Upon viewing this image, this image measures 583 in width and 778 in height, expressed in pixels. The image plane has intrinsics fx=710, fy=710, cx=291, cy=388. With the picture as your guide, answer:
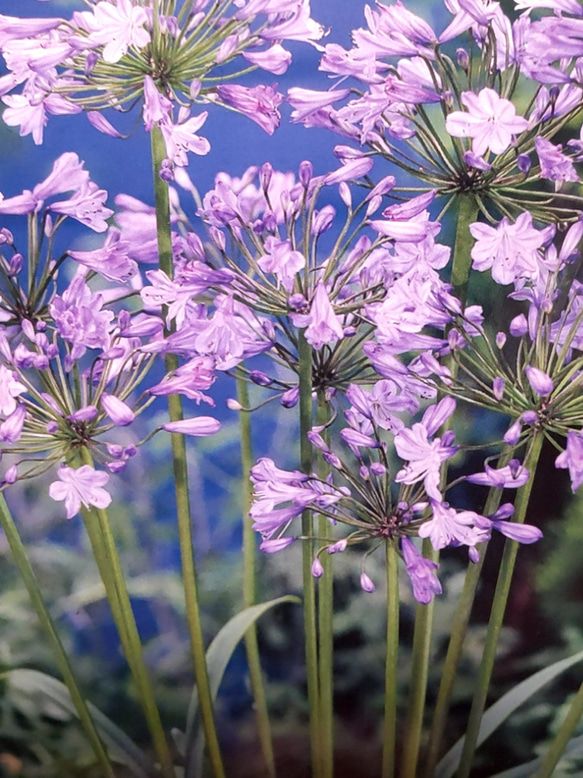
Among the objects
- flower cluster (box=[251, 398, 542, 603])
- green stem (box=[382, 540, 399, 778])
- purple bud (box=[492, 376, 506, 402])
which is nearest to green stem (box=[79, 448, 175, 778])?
flower cluster (box=[251, 398, 542, 603])

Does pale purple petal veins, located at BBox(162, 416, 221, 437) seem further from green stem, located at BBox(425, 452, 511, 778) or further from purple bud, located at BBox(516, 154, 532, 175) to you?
purple bud, located at BBox(516, 154, 532, 175)

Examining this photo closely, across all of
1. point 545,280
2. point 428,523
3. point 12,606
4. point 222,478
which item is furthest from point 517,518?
point 12,606

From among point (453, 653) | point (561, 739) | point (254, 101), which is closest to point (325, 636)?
point (453, 653)

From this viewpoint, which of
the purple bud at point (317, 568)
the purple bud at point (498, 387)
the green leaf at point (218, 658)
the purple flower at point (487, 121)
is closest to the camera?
the purple flower at point (487, 121)

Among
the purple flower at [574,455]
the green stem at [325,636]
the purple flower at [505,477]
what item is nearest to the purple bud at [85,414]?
the green stem at [325,636]

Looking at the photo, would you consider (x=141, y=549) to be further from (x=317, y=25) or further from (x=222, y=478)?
(x=317, y=25)

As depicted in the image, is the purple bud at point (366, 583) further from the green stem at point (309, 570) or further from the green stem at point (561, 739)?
the green stem at point (561, 739)
